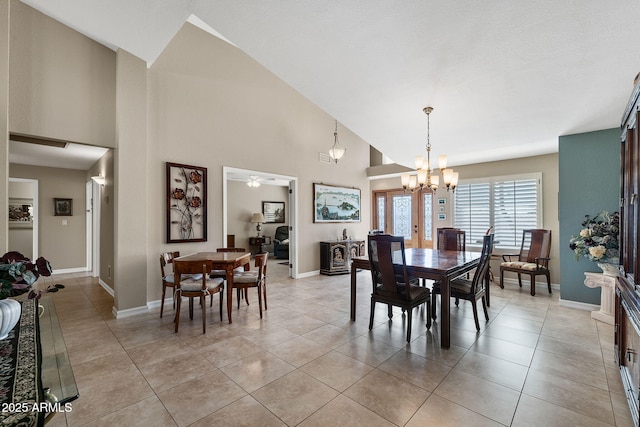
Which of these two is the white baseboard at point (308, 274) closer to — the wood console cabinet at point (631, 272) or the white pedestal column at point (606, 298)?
the white pedestal column at point (606, 298)

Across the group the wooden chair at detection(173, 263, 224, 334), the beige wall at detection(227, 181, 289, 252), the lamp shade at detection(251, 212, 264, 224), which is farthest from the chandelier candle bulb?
the beige wall at detection(227, 181, 289, 252)

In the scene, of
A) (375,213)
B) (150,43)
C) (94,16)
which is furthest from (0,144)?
(375,213)

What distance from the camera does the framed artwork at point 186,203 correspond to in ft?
13.4

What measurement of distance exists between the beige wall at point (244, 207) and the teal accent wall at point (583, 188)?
7.49m

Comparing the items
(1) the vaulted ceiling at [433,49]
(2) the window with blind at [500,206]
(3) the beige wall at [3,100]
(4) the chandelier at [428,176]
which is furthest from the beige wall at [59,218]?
(2) the window with blind at [500,206]

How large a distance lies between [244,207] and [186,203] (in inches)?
187

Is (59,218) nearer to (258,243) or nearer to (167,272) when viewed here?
(167,272)

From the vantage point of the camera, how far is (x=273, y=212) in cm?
970

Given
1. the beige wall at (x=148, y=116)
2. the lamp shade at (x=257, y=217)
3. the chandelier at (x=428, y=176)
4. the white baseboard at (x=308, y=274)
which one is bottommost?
the white baseboard at (x=308, y=274)

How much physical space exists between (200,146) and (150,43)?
143 cm

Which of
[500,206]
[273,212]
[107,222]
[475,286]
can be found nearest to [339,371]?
[475,286]

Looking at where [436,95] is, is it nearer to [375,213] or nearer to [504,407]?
[504,407]

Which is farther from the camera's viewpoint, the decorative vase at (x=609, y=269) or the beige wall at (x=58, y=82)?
the decorative vase at (x=609, y=269)

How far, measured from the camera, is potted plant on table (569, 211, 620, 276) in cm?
320
